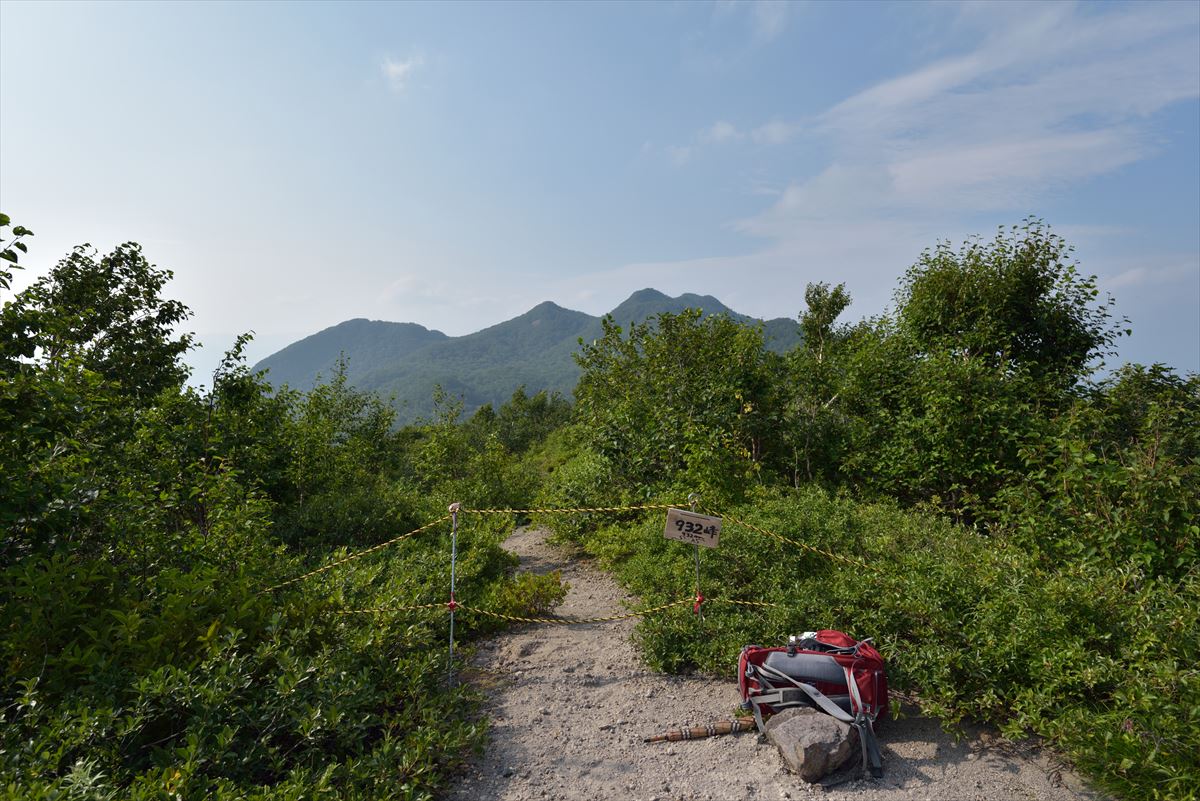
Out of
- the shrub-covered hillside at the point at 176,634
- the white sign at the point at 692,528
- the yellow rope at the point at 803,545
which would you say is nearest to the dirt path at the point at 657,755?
the shrub-covered hillside at the point at 176,634

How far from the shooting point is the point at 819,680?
391 centimetres

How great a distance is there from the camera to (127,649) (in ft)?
11.5

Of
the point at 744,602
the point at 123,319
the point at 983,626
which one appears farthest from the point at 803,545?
the point at 123,319

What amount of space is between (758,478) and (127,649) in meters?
7.40

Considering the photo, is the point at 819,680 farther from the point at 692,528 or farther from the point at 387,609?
the point at 387,609

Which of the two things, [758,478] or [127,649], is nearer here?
[127,649]

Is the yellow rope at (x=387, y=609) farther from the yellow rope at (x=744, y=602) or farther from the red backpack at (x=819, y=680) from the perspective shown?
the red backpack at (x=819, y=680)

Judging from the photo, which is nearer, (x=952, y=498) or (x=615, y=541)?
(x=615, y=541)

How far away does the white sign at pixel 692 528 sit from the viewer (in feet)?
17.0

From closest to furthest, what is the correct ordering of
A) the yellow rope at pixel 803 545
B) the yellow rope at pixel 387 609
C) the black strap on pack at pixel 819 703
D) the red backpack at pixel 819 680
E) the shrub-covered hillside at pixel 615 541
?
1. the shrub-covered hillside at pixel 615 541
2. the black strap on pack at pixel 819 703
3. the red backpack at pixel 819 680
4. the yellow rope at pixel 387 609
5. the yellow rope at pixel 803 545

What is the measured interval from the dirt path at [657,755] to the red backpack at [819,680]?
258 millimetres

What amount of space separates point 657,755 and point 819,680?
3.80 feet

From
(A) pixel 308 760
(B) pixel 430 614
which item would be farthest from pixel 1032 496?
(A) pixel 308 760

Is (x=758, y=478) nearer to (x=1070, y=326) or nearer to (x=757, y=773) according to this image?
(x=757, y=773)
